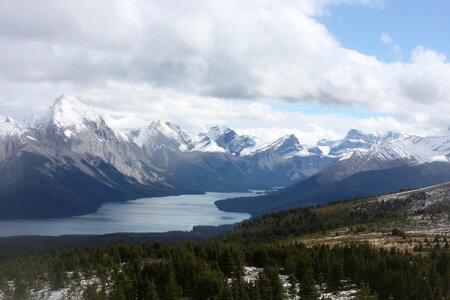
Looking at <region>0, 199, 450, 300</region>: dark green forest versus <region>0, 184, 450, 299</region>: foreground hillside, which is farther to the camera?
<region>0, 184, 450, 299</region>: foreground hillside

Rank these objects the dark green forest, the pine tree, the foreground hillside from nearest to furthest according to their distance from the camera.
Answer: the pine tree → the dark green forest → the foreground hillside

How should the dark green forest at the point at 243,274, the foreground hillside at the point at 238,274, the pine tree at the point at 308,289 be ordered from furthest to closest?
the foreground hillside at the point at 238,274
the dark green forest at the point at 243,274
the pine tree at the point at 308,289

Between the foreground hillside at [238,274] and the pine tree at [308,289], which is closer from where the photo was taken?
the pine tree at [308,289]

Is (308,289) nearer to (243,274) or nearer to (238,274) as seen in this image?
(238,274)

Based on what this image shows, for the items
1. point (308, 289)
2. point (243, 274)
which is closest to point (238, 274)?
point (243, 274)

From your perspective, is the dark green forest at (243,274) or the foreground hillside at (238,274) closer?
the dark green forest at (243,274)

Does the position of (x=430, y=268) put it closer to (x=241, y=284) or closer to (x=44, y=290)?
(x=241, y=284)

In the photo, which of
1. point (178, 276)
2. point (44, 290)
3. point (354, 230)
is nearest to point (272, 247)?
point (178, 276)

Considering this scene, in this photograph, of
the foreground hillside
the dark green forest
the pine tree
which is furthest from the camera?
the foreground hillside

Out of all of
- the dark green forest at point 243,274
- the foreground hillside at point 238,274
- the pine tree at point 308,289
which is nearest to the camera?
the pine tree at point 308,289

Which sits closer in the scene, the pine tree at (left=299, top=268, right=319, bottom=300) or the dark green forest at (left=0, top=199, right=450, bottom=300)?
the pine tree at (left=299, top=268, right=319, bottom=300)

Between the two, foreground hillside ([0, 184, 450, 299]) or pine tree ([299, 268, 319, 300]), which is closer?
pine tree ([299, 268, 319, 300])
